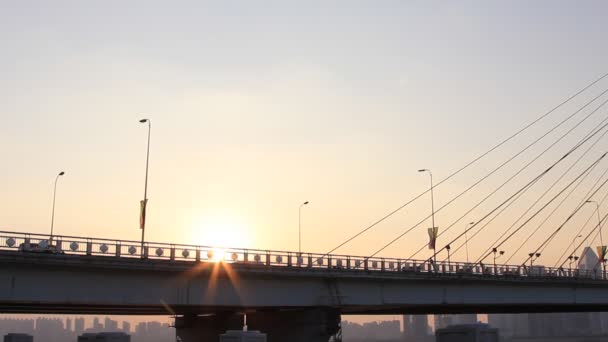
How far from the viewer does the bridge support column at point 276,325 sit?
58.9 m

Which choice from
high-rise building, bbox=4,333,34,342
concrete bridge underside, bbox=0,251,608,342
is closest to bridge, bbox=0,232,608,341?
concrete bridge underside, bbox=0,251,608,342

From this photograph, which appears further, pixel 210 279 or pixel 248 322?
pixel 248 322

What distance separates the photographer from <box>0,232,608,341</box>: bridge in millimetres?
45938

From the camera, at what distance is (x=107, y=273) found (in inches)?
1907

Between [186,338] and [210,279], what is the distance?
19.6 metres

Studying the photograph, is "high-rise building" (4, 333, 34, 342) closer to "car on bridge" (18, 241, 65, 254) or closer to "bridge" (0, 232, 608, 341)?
"bridge" (0, 232, 608, 341)

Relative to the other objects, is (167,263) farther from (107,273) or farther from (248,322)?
(248,322)

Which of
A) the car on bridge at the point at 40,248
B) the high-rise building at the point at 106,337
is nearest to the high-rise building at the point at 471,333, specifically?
the high-rise building at the point at 106,337

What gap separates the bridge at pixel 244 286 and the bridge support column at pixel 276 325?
0.09 metres

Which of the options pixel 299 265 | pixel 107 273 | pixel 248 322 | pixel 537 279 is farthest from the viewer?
pixel 537 279

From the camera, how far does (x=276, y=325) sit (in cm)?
6216

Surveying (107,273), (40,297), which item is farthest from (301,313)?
(40,297)

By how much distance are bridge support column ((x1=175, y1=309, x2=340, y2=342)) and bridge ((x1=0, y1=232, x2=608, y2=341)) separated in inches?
3.6

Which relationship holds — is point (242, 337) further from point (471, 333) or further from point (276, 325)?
point (471, 333)
